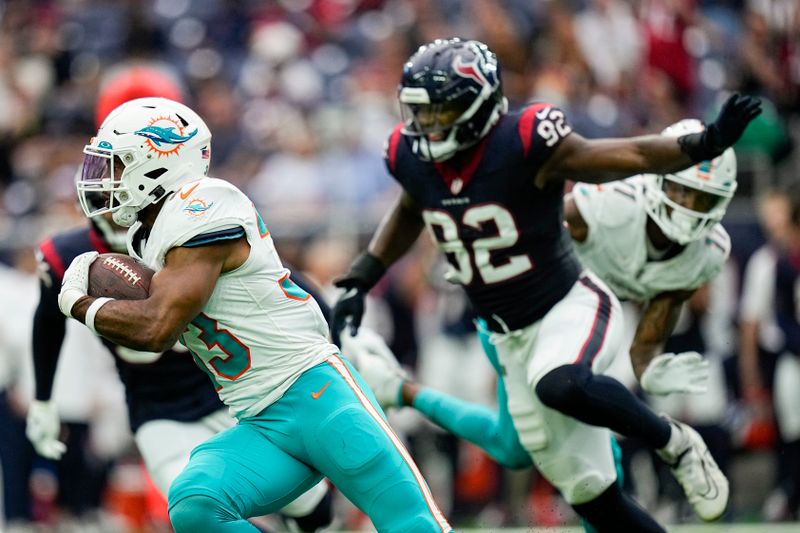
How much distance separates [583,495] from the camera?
5223mm

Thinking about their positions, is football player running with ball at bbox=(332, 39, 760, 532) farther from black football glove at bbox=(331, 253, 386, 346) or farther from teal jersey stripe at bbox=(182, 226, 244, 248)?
teal jersey stripe at bbox=(182, 226, 244, 248)

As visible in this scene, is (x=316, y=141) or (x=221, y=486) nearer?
(x=221, y=486)

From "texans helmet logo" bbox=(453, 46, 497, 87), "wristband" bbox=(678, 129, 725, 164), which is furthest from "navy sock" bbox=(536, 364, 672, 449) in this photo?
"texans helmet logo" bbox=(453, 46, 497, 87)

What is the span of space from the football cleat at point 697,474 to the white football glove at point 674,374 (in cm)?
14

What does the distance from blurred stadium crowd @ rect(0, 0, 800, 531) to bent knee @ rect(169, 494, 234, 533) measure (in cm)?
330

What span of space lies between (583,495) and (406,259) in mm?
3700

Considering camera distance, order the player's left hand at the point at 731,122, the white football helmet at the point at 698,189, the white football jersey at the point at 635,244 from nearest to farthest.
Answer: the player's left hand at the point at 731,122, the white football helmet at the point at 698,189, the white football jersey at the point at 635,244

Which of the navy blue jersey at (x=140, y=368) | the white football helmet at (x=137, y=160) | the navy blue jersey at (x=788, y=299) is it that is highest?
the white football helmet at (x=137, y=160)

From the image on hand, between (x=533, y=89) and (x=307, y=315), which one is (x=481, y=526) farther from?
(x=307, y=315)

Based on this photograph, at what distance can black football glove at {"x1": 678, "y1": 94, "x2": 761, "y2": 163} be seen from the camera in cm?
453

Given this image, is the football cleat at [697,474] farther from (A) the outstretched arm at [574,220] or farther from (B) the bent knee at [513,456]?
(A) the outstretched arm at [574,220]

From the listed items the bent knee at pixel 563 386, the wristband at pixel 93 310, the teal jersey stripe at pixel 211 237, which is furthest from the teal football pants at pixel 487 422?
the wristband at pixel 93 310

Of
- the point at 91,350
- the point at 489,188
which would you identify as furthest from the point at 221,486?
the point at 91,350

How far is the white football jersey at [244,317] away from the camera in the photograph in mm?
4195
